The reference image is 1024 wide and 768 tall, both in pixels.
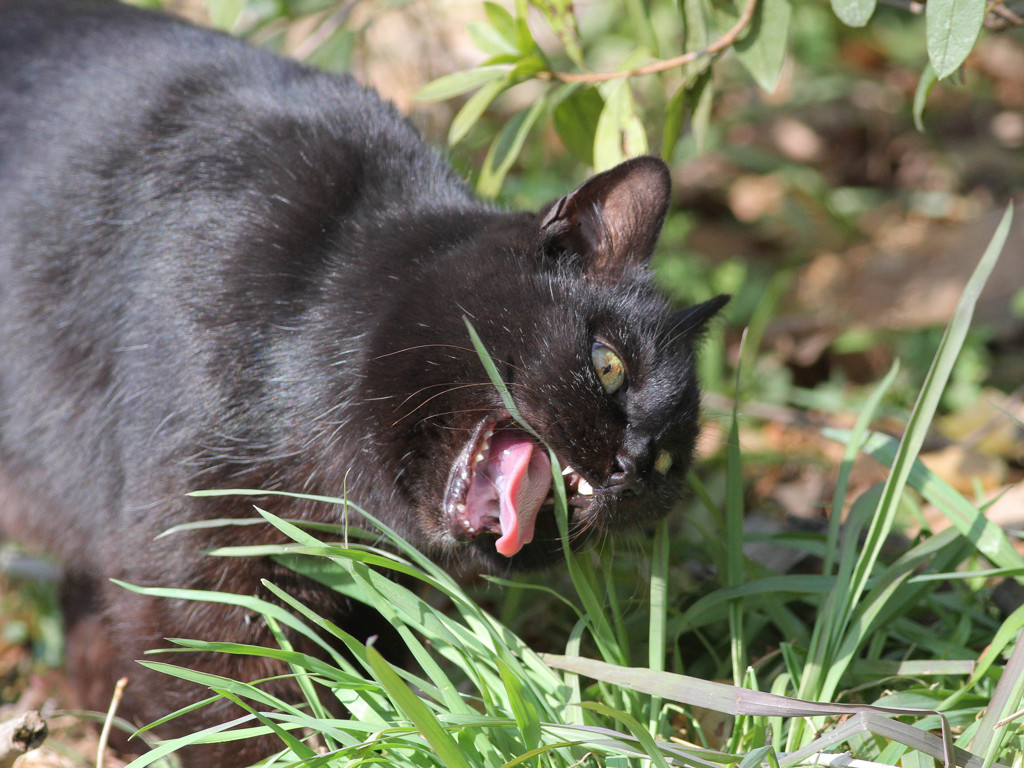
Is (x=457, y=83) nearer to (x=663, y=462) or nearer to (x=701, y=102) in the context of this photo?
(x=701, y=102)

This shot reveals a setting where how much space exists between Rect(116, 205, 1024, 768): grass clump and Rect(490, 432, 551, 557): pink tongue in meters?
0.06

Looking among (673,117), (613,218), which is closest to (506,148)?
(673,117)

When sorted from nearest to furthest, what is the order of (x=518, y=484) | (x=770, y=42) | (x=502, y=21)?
(x=518, y=484)
(x=770, y=42)
(x=502, y=21)

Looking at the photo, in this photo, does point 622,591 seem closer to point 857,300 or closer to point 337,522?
point 337,522

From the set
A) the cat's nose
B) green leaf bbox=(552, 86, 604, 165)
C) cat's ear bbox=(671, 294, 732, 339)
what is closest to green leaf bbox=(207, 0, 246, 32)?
green leaf bbox=(552, 86, 604, 165)

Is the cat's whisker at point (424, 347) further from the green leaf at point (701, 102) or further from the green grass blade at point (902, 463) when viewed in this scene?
the green leaf at point (701, 102)

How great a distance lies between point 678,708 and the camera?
65.5 inches

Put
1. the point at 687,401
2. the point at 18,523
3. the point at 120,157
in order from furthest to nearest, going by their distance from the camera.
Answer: the point at 18,523
the point at 120,157
the point at 687,401

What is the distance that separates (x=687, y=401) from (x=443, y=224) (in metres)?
0.57

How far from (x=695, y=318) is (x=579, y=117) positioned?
2.34 ft

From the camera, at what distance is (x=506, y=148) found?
7.39 ft

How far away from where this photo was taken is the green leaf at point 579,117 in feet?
7.55

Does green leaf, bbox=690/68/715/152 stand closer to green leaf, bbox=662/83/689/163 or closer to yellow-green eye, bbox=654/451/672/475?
green leaf, bbox=662/83/689/163

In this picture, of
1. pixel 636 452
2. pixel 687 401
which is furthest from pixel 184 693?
pixel 687 401
